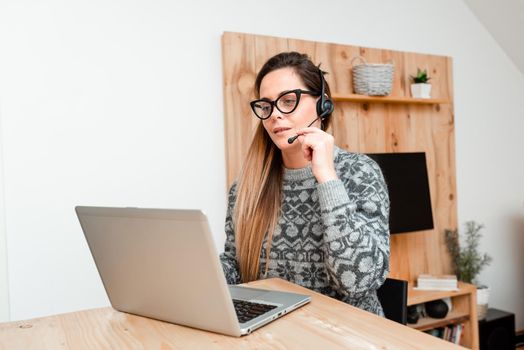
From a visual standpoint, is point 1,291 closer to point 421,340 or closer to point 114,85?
point 114,85

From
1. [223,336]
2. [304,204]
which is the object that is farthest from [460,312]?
[223,336]

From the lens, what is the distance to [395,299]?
1.34 m

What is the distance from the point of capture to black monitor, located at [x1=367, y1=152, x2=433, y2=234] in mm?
2691

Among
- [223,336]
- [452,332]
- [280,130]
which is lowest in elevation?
[452,332]

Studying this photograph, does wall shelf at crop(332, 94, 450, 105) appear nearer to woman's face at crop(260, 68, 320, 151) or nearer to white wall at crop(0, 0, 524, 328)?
white wall at crop(0, 0, 524, 328)

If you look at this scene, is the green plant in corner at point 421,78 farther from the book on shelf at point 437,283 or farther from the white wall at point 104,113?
the book on shelf at point 437,283

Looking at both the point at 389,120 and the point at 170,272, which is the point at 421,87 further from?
the point at 170,272

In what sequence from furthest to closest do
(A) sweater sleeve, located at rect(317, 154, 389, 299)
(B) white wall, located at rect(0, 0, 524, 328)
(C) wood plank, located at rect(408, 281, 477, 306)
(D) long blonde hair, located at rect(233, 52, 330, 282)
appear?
(C) wood plank, located at rect(408, 281, 477, 306), (B) white wall, located at rect(0, 0, 524, 328), (D) long blonde hair, located at rect(233, 52, 330, 282), (A) sweater sleeve, located at rect(317, 154, 389, 299)

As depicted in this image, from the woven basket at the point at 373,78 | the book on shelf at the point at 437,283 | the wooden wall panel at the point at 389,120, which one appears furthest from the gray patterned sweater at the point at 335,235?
the book on shelf at the point at 437,283

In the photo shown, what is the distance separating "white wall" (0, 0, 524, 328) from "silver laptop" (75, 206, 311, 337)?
4.07ft

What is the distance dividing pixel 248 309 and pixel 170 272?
181 mm

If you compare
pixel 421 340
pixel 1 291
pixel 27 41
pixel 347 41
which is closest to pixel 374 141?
pixel 347 41

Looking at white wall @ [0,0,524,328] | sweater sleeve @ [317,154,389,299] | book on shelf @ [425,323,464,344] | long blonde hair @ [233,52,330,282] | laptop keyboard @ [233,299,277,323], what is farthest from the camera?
book on shelf @ [425,323,464,344]

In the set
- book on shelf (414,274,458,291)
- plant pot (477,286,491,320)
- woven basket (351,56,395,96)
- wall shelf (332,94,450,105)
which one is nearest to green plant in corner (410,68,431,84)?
wall shelf (332,94,450,105)
